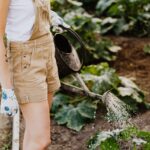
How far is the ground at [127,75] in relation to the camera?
3959 mm

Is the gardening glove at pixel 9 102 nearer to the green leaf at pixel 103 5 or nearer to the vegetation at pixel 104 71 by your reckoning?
the vegetation at pixel 104 71

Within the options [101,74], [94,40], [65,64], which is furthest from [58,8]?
[65,64]

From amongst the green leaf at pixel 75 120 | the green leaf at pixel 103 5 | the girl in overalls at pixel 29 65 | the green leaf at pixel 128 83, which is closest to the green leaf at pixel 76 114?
the green leaf at pixel 75 120

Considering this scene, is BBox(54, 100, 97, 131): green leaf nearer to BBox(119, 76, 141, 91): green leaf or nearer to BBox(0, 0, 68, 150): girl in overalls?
BBox(119, 76, 141, 91): green leaf

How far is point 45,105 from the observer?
105 inches

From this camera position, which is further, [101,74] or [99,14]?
[99,14]

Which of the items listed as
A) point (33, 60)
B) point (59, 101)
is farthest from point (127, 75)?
point (33, 60)

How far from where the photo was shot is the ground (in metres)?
3.96

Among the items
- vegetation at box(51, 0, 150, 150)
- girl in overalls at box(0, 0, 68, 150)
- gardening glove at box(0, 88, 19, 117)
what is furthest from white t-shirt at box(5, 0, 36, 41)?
vegetation at box(51, 0, 150, 150)

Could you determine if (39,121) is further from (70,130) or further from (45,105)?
(70,130)

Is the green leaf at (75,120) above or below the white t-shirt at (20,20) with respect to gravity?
below

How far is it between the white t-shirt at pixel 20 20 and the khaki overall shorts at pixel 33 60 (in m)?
0.02

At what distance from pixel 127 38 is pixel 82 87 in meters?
1.98

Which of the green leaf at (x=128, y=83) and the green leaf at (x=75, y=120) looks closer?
the green leaf at (x=75, y=120)
